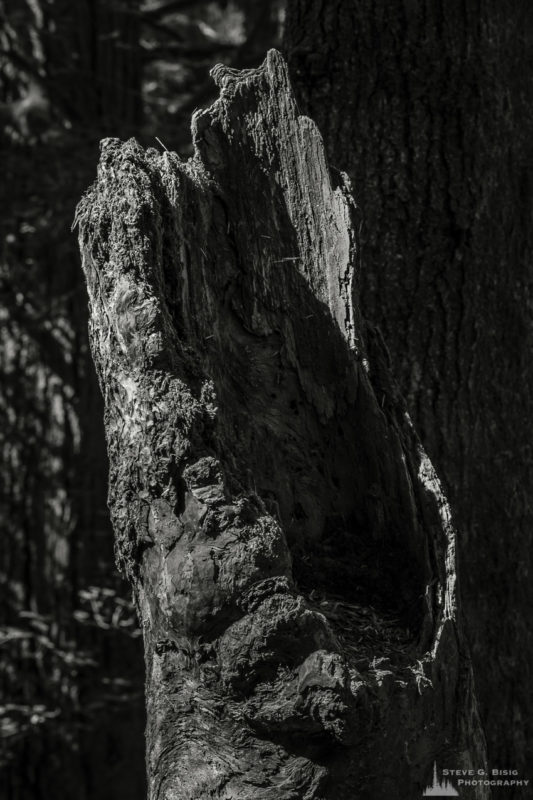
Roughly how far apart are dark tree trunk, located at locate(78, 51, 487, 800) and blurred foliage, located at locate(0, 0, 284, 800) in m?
3.37

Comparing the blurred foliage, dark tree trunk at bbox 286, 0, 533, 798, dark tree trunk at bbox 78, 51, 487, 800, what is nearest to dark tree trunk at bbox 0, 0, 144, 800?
the blurred foliage

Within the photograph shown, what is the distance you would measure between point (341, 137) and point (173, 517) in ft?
5.48

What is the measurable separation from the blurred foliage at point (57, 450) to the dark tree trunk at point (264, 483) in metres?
3.37

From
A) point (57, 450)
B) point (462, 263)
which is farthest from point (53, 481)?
point (462, 263)

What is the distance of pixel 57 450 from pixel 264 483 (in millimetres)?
3913

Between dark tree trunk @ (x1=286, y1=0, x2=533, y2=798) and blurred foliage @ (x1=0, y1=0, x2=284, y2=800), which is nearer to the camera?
dark tree trunk @ (x1=286, y1=0, x2=533, y2=798)

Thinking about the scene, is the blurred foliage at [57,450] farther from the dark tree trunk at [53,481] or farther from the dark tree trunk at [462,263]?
the dark tree trunk at [462,263]

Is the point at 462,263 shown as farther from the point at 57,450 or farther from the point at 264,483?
the point at 57,450

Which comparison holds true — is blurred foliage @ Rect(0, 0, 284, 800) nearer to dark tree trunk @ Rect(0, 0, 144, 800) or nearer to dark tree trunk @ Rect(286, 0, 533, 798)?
dark tree trunk @ Rect(0, 0, 144, 800)

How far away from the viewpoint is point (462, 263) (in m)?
2.77

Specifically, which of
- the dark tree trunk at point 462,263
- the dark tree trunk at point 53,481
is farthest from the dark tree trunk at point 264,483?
the dark tree trunk at point 53,481

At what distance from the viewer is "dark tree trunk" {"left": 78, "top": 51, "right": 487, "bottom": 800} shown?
150 centimetres

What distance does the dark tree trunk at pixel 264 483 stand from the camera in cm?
150

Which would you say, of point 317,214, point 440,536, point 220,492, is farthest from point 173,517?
point 317,214
